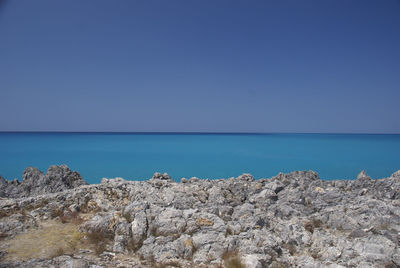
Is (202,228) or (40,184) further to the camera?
(40,184)

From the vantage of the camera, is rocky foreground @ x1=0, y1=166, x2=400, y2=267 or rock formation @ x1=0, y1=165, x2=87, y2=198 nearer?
rocky foreground @ x1=0, y1=166, x2=400, y2=267

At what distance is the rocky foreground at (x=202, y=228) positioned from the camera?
30.1ft

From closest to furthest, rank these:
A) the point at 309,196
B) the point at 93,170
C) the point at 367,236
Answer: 1. the point at 367,236
2. the point at 309,196
3. the point at 93,170

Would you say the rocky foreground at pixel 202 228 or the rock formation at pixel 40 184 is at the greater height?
the rocky foreground at pixel 202 228

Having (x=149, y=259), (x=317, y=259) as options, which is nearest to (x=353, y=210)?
(x=317, y=259)

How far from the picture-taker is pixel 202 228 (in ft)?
35.5

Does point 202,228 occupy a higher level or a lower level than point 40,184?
higher

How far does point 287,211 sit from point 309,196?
285cm

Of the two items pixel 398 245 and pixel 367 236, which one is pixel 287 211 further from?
pixel 398 245

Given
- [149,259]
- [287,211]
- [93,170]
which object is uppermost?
[287,211]

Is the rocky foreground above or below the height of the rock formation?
above

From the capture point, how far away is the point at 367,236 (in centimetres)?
994

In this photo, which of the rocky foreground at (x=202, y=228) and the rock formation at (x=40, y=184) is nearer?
the rocky foreground at (x=202, y=228)

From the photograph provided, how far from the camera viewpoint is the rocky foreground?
917 centimetres
